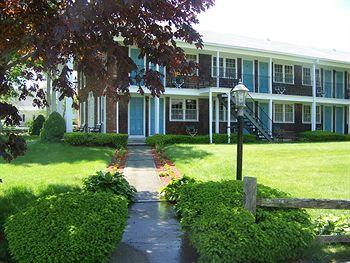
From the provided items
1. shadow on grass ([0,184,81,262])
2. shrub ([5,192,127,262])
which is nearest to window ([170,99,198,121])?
shadow on grass ([0,184,81,262])

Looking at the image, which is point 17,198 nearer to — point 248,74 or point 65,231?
point 65,231

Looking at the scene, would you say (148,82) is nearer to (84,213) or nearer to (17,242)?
(84,213)

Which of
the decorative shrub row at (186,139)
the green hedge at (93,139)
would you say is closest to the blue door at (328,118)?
the decorative shrub row at (186,139)

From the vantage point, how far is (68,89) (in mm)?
6930

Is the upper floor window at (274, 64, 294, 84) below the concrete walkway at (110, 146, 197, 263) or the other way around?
the other way around

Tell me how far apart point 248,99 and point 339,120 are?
9823 mm

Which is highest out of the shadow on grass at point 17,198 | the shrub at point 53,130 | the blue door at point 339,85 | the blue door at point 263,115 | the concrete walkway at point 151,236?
the blue door at point 339,85

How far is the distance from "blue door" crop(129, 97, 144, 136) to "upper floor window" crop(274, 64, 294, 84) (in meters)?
10.6

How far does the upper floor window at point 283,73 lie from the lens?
1232 inches

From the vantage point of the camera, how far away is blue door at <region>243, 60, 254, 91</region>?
2930cm

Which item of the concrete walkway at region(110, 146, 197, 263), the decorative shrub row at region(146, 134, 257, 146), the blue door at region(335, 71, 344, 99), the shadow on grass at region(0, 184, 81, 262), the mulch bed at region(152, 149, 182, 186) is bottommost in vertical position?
the concrete walkway at region(110, 146, 197, 263)

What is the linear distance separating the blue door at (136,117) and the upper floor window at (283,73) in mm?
10634

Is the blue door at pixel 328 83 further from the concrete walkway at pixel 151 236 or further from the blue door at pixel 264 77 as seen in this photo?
the concrete walkway at pixel 151 236

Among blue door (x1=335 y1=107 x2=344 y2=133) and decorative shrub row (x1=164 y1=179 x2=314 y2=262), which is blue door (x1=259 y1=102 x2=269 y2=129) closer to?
blue door (x1=335 y1=107 x2=344 y2=133)
